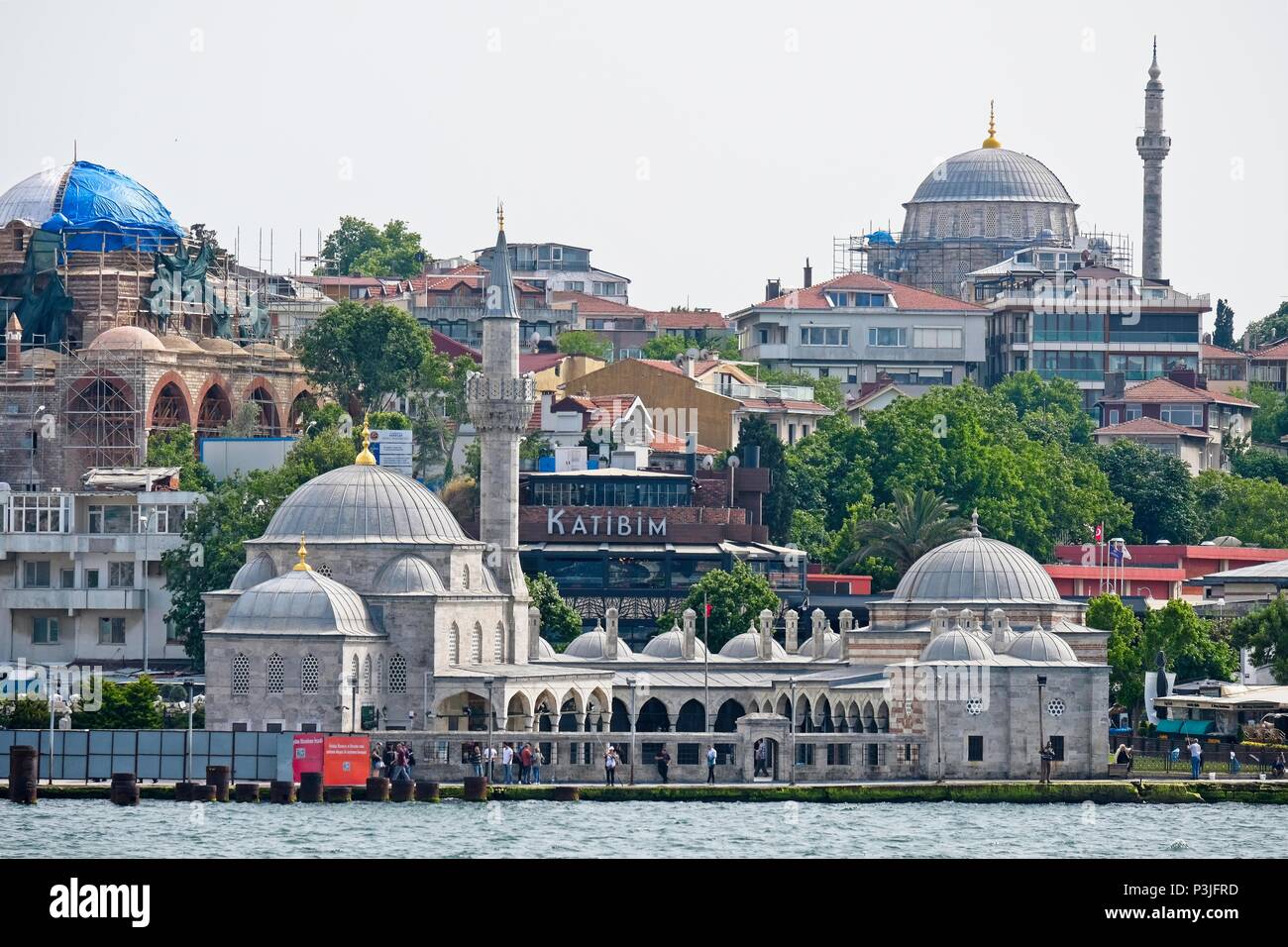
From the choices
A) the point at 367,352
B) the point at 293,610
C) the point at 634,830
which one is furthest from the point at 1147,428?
the point at 634,830

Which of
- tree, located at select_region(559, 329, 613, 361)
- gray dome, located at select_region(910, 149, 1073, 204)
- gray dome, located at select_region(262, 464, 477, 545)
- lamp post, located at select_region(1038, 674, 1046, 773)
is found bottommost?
lamp post, located at select_region(1038, 674, 1046, 773)

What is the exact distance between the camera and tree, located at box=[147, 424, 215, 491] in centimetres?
9406

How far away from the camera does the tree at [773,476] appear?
9812 cm

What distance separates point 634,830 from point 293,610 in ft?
46.0

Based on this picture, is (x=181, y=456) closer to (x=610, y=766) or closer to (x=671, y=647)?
(x=671, y=647)

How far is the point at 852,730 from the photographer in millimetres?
73625

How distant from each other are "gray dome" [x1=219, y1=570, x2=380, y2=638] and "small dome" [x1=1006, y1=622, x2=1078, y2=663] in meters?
13.8

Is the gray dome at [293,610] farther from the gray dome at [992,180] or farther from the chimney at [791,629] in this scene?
the gray dome at [992,180]

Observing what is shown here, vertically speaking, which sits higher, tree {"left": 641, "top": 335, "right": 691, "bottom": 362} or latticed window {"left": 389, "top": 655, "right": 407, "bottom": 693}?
tree {"left": 641, "top": 335, "right": 691, "bottom": 362}

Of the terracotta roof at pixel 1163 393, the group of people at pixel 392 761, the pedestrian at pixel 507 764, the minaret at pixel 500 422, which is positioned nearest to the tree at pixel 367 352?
the minaret at pixel 500 422

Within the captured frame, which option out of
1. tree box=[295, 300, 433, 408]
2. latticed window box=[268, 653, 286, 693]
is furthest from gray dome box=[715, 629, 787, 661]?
tree box=[295, 300, 433, 408]

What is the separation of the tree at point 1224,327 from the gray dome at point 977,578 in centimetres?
7738

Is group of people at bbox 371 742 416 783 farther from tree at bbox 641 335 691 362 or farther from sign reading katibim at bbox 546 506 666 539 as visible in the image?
tree at bbox 641 335 691 362
